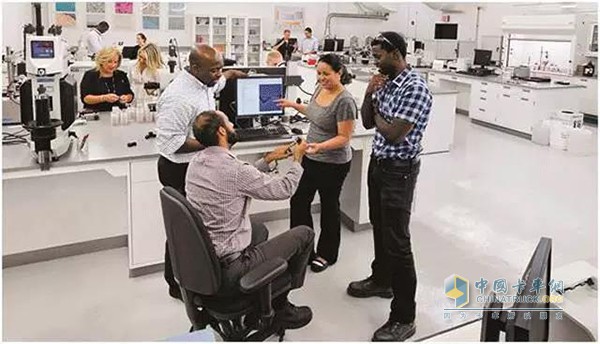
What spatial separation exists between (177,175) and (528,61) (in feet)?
32.8

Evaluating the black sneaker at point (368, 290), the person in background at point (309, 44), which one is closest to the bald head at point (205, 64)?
the black sneaker at point (368, 290)

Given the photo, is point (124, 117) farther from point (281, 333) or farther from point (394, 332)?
point (394, 332)

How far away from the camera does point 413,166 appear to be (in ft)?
8.34

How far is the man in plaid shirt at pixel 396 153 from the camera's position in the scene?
2.42 m

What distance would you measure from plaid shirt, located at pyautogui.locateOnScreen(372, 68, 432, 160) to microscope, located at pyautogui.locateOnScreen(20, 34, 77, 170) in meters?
1.62

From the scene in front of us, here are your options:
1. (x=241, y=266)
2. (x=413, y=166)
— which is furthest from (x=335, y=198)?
(x=241, y=266)

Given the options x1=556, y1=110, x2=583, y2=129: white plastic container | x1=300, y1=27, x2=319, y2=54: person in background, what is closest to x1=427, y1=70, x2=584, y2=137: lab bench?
x1=556, y1=110, x2=583, y2=129: white plastic container

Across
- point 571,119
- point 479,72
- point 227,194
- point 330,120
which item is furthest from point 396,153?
point 479,72

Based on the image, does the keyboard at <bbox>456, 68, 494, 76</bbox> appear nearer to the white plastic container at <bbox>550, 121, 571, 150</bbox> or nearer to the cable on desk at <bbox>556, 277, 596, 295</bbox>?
the white plastic container at <bbox>550, 121, 571, 150</bbox>

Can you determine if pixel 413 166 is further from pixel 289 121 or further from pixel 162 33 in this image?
pixel 162 33

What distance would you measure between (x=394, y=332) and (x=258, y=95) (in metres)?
1.70

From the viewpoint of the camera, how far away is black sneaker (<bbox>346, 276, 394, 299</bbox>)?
3092 millimetres

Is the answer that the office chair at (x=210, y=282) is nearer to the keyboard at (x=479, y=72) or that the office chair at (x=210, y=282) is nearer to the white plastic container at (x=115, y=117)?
the white plastic container at (x=115, y=117)

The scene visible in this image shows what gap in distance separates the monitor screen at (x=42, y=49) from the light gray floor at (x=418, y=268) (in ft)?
4.19
